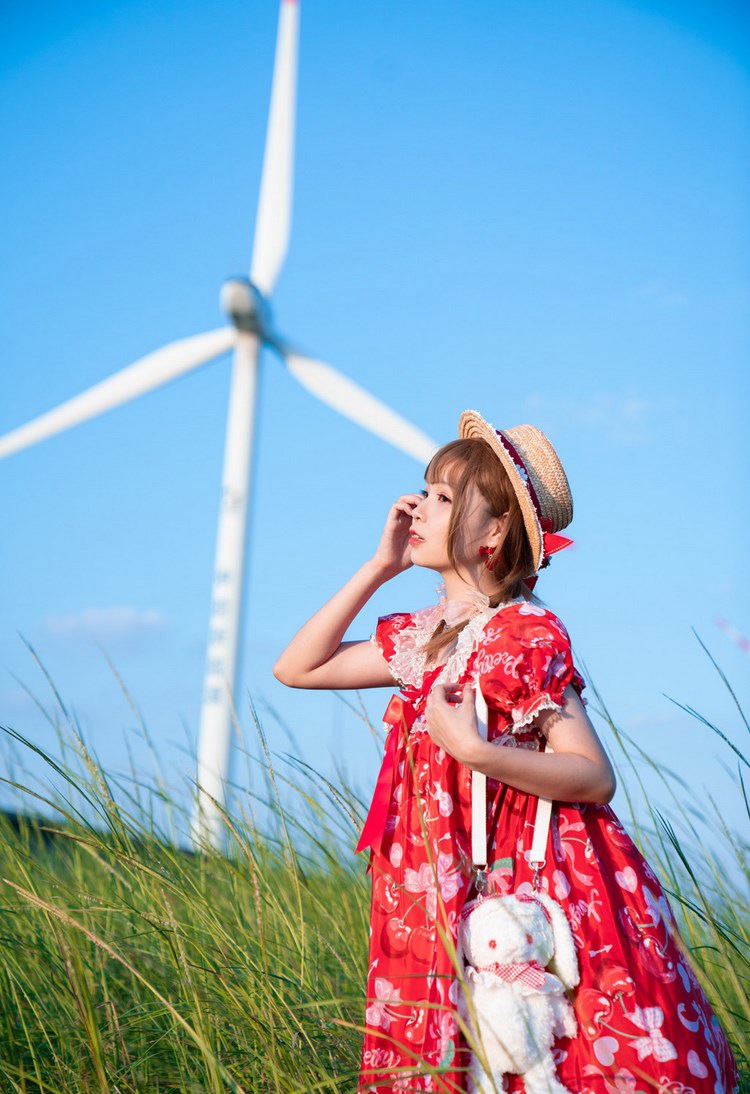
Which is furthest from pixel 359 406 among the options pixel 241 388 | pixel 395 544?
pixel 395 544

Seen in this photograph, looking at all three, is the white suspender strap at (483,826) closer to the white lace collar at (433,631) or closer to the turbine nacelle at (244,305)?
the white lace collar at (433,631)

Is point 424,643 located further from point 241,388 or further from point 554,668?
point 241,388

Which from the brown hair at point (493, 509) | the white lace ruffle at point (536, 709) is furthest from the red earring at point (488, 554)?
the white lace ruffle at point (536, 709)

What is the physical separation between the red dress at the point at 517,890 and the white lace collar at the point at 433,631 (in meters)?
0.01

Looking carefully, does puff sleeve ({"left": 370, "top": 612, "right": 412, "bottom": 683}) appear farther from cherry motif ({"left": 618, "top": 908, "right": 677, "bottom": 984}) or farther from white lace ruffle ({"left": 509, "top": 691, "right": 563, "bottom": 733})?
cherry motif ({"left": 618, "top": 908, "right": 677, "bottom": 984})

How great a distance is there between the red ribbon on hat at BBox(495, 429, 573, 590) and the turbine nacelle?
1261 cm

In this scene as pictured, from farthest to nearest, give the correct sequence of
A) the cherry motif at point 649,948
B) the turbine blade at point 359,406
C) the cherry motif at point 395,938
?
1. the turbine blade at point 359,406
2. the cherry motif at point 395,938
3. the cherry motif at point 649,948

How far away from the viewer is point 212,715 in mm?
15234

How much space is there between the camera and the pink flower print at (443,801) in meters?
2.49

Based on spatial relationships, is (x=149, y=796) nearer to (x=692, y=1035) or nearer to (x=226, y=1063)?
(x=226, y=1063)

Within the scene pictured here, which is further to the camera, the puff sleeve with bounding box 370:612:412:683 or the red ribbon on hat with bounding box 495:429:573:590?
the puff sleeve with bounding box 370:612:412:683

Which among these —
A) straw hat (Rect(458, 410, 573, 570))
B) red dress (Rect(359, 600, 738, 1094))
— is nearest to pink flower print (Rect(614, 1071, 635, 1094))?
red dress (Rect(359, 600, 738, 1094))

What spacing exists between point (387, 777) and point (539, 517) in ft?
2.53

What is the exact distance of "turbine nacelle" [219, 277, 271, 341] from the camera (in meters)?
15.0
